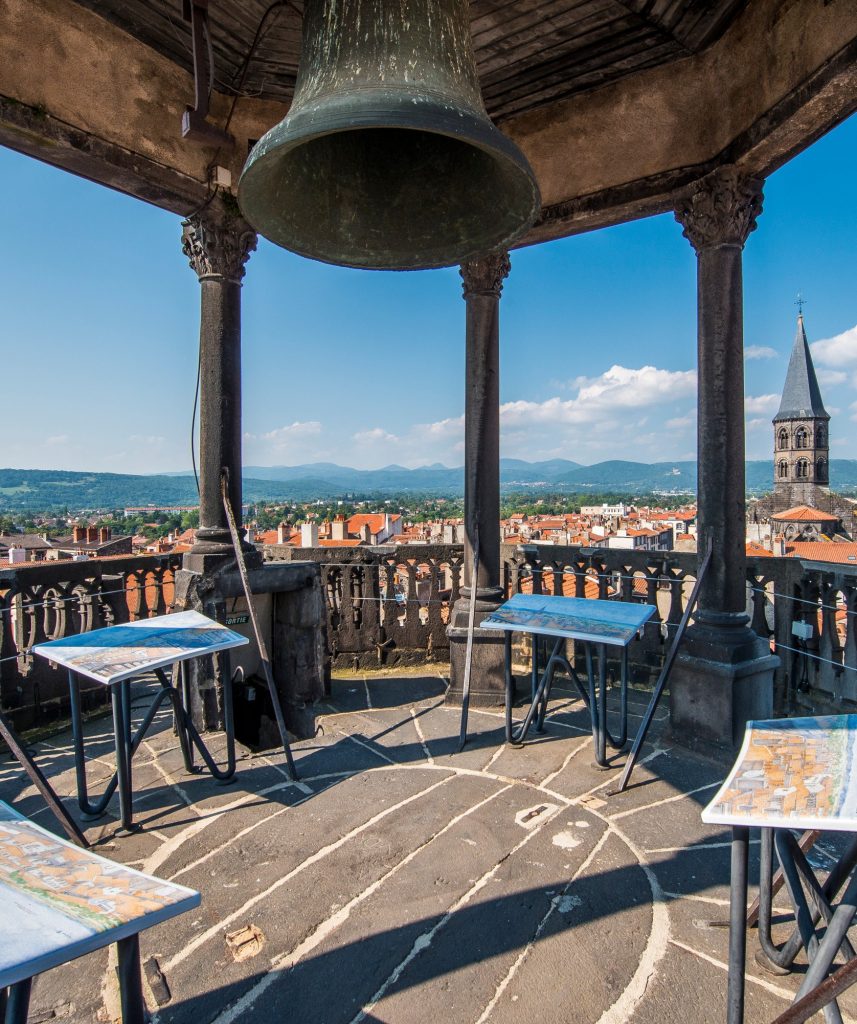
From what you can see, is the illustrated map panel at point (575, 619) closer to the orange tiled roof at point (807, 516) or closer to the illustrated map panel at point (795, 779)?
the illustrated map panel at point (795, 779)

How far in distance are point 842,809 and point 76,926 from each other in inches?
60.6

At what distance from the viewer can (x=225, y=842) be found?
2.74m

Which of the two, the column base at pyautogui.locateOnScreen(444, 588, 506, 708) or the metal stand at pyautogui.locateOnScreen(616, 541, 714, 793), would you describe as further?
the column base at pyautogui.locateOnScreen(444, 588, 506, 708)

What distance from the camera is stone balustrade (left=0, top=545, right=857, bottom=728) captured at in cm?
432

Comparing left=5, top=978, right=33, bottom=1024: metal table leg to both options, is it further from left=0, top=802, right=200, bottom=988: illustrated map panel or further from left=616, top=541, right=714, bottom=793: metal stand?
left=616, top=541, right=714, bottom=793: metal stand

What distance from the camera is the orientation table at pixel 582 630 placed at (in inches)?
128

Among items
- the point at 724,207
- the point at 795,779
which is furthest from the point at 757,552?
the point at 795,779

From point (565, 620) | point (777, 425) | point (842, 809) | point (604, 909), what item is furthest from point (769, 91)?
point (777, 425)

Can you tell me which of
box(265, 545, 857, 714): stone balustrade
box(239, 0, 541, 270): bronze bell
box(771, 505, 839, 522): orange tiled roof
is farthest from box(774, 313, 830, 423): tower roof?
box(239, 0, 541, 270): bronze bell

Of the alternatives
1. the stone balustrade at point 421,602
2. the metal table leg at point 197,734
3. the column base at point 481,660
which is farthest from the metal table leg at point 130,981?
the stone balustrade at point 421,602

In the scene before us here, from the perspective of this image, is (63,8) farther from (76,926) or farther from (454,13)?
(76,926)

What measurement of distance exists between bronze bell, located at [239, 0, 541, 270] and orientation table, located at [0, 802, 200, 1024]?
1905mm

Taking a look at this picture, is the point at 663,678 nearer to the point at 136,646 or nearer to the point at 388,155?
the point at 136,646

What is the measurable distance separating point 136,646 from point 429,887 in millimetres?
1706
